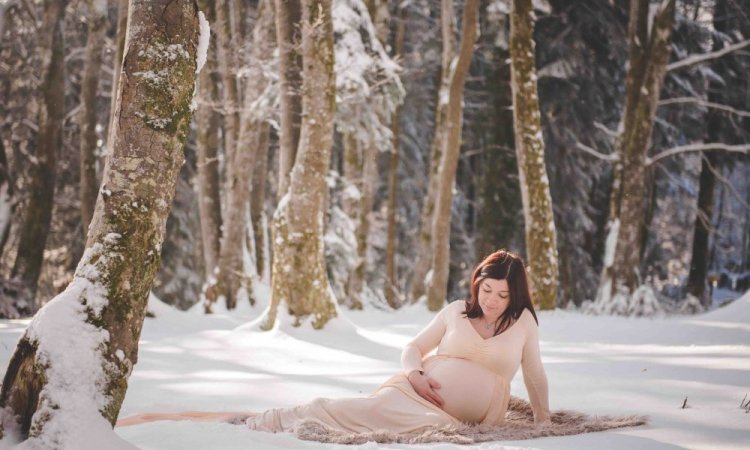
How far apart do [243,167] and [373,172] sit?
6.03 m

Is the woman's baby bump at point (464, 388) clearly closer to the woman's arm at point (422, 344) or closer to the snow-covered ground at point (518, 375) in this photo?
the woman's arm at point (422, 344)

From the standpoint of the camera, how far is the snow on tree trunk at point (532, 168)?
12242 mm

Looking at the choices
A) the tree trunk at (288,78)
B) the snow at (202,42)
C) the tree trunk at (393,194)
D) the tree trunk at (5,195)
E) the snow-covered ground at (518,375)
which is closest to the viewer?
the snow at (202,42)

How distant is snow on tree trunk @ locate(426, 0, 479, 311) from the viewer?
50.0 ft

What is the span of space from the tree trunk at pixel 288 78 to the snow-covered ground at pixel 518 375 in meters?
2.83

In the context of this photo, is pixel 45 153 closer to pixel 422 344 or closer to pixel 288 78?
pixel 288 78

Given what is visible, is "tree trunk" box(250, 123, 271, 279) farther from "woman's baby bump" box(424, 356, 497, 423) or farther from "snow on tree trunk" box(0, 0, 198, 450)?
"snow on tree trunk" box(0, 0, 198, 450)

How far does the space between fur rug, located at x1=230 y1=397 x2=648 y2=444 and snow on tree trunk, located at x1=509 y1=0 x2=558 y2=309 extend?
7.66 meters

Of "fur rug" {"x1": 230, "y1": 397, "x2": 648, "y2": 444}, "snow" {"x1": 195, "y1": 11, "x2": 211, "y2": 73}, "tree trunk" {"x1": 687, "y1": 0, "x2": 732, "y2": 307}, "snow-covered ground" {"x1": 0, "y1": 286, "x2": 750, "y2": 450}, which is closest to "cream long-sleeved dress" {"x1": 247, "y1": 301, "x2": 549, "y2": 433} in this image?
"fur rug" {"x1": 230, "y1": 397, "x2": 648, "y2": 444}

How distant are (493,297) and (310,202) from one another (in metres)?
5.54

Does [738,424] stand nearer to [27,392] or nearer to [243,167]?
[27,392]

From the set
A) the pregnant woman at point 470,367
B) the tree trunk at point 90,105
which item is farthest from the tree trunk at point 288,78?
the pregnant woman at point 470,367

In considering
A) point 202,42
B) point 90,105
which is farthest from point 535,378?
point 90,105

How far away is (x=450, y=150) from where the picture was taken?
15.7 m
